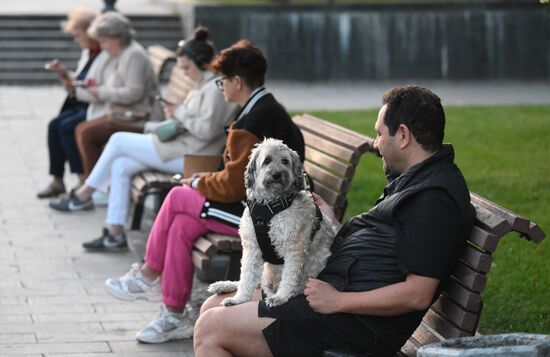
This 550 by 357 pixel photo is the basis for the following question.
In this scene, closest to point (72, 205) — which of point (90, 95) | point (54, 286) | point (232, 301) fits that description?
point (90, 95)

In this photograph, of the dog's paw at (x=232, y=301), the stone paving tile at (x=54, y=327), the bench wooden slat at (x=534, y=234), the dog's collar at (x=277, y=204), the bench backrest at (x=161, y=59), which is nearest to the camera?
the bench wooden slat at (x=534, y=234)

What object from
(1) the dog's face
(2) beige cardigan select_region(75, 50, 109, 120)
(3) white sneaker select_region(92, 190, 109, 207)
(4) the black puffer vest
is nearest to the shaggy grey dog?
(1) the dog's face

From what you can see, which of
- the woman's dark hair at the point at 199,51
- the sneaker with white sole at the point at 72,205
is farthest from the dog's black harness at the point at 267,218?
the sneaker with white sole at the point at 72,205

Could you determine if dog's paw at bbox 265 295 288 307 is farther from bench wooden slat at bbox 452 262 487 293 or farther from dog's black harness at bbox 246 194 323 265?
bench wooden slat at bbox 452 262 487 293

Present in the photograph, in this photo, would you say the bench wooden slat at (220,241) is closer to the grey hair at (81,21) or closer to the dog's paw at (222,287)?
the dog's paw at (222,287)

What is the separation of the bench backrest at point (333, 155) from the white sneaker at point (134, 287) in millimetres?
A: 1176

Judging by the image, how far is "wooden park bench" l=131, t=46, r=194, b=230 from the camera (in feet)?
27.5

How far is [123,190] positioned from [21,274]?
1071mm

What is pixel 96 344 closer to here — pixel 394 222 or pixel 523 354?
pixel 394 222

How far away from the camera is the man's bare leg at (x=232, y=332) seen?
4676 mm

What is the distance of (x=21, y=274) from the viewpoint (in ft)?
26.5

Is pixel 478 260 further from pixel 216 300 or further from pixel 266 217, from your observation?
pixel 216 300

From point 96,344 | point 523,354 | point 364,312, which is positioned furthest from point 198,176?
point 523,354

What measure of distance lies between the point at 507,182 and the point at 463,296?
5.97 metres
